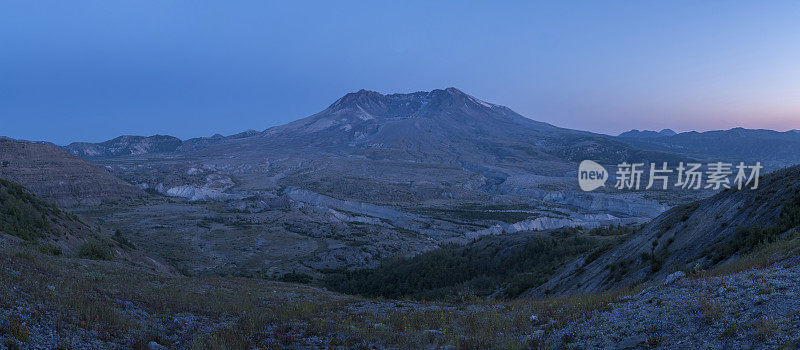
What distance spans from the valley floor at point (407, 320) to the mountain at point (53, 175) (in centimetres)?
7147

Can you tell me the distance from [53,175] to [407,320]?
84759 mm

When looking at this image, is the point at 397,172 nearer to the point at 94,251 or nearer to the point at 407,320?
the point at 94,251

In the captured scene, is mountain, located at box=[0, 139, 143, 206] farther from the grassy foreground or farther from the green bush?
the grassy foreground

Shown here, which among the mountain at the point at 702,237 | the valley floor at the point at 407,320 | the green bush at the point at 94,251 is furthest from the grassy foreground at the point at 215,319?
the green bush at the point at 94,251

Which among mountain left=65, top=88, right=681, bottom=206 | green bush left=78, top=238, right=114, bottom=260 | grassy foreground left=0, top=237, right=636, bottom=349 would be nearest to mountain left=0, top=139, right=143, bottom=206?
mountain left=65, top=88, right=681, bottom=206

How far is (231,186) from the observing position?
404 ft

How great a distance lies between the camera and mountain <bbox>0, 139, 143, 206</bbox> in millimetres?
64562

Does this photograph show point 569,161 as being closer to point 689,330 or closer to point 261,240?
point 261,240

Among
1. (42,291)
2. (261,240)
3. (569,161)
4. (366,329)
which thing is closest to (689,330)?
(366,329)

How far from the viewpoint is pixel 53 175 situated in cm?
6888

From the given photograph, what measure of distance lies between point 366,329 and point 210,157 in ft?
695

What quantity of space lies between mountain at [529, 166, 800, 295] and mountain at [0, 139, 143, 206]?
254 feet

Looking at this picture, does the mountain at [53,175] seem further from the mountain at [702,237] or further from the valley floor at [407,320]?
the mountain at [702,237]

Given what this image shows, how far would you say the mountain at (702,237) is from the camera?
12.2m
